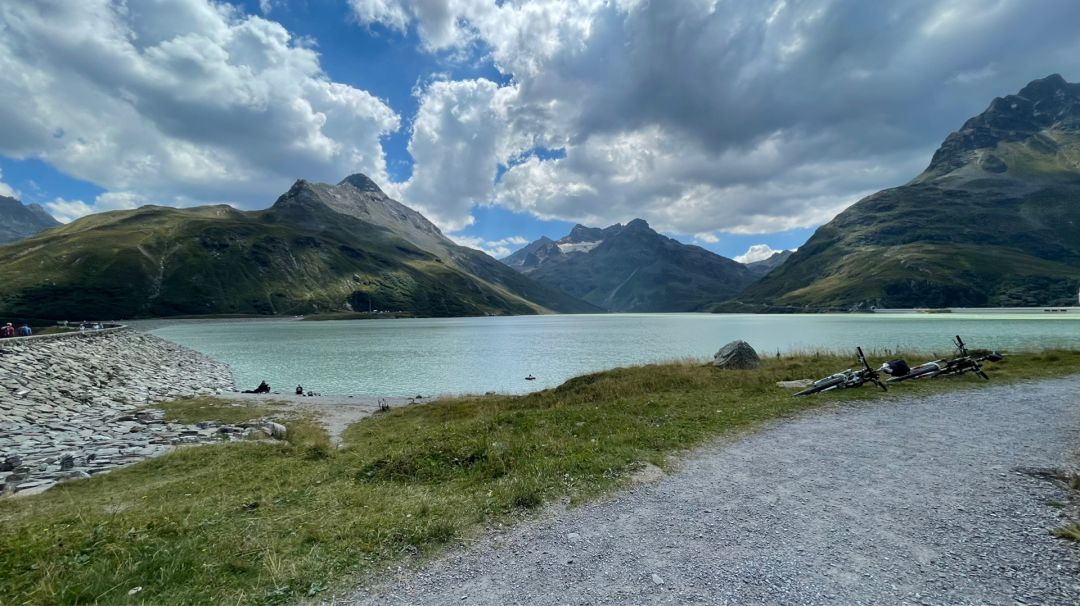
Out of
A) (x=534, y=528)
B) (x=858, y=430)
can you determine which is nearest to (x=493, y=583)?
(x=534, y=528)

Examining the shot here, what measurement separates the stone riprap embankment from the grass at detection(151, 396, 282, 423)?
1.26m

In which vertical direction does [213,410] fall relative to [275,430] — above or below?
below

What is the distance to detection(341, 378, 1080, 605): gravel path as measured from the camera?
23.2 ft

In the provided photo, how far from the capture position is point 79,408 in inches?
1281

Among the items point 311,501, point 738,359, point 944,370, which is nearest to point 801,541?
point 311,501

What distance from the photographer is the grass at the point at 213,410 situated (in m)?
31.1

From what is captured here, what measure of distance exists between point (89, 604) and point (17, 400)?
35476 mm

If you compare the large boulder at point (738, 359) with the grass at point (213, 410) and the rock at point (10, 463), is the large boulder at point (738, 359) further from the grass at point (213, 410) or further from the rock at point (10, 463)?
the rock at point (10, 463)

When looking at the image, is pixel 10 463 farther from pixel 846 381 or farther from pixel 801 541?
pixel 846 381

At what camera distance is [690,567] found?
7816 mm

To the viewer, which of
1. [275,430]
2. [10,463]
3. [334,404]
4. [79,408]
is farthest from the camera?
[334,404]

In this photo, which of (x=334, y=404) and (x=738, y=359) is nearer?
(x=738, y=359)

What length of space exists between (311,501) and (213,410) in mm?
28412

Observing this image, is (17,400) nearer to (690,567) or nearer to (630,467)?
(630,467)
